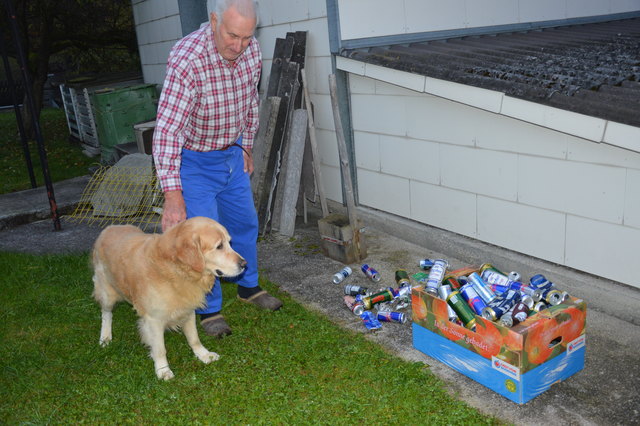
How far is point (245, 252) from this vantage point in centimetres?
500

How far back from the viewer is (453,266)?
19.1 ft

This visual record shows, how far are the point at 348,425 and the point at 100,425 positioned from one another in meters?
1.58

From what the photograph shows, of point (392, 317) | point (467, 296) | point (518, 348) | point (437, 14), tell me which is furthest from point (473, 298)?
point (437, 14)

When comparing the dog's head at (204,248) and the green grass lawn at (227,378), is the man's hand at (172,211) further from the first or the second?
the green grass lawn at (227,378)

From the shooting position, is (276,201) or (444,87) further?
(276,201)

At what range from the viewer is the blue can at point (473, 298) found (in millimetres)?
3891

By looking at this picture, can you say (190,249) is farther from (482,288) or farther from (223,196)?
(482,288)

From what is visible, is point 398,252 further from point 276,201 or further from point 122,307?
point 122,307

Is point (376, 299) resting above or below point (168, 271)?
below

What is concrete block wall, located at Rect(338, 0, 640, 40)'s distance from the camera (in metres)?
6.46

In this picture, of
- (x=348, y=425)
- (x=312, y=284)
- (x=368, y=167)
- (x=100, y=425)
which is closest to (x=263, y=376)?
(x=348, y=425)

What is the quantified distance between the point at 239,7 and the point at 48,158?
11.7 meters

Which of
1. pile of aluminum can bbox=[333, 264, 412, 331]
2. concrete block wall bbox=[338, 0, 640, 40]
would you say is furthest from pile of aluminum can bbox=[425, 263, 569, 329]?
concrete block wall bbox=[338, 0, 640, 40]

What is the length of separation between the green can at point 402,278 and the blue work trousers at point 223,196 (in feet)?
4.20
